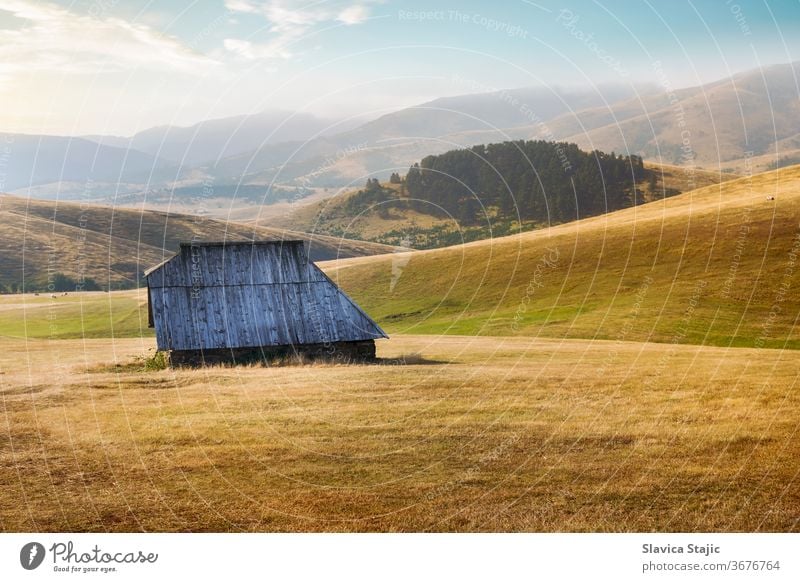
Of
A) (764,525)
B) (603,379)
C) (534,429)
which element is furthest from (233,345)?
(764,525)

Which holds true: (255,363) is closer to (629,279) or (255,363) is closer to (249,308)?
(249,308)

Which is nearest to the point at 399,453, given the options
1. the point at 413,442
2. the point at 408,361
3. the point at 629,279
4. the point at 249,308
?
the point at 413,442

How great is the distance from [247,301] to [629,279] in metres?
51.5

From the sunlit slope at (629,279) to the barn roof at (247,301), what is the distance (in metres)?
29.4

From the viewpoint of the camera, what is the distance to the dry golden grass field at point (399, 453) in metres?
14.0

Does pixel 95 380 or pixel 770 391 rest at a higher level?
pixel 95 380

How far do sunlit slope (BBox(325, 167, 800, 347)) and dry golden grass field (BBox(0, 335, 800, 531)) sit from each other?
123 ft

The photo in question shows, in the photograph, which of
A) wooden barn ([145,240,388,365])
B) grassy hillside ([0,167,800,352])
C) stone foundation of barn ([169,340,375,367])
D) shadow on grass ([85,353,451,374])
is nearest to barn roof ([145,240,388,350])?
wooden barn ([145,240,388,365])

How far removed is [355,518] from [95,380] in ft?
64.1

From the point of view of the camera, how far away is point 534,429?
20.2 metres

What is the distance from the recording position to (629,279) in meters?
81.7

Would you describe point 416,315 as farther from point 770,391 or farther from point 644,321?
point 770,391

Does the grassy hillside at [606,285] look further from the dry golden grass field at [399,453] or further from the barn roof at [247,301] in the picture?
the dry golden grass field at [399,453]

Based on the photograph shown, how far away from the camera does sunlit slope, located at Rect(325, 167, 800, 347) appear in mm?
66250
